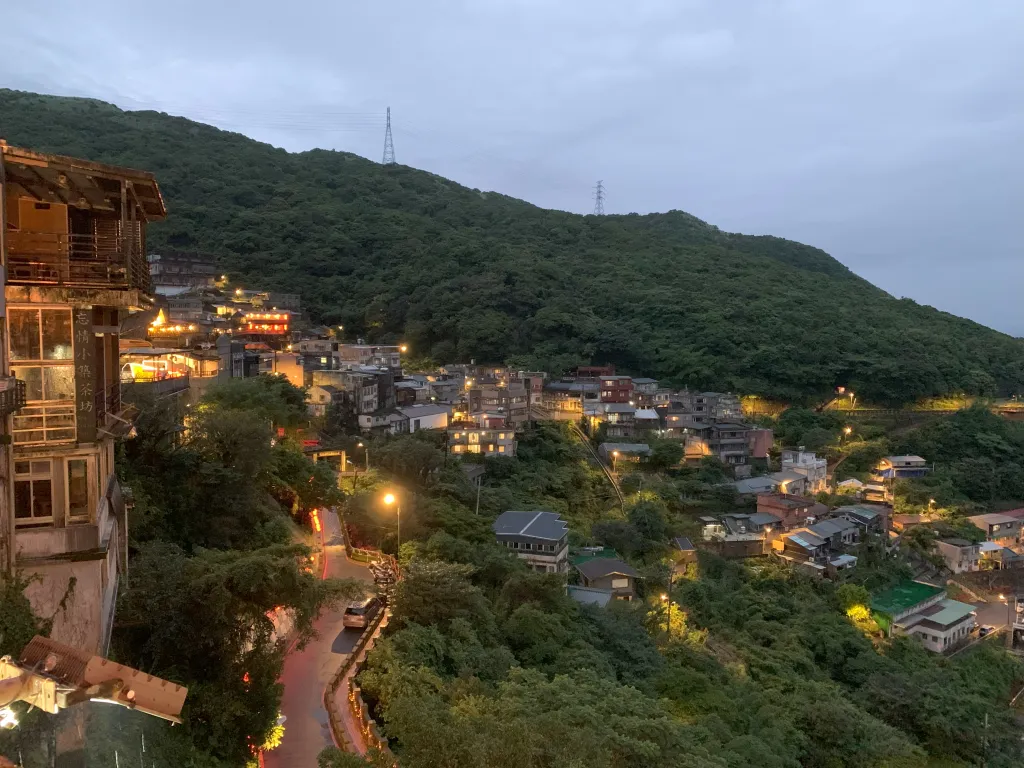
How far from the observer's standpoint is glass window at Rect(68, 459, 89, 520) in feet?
25.9

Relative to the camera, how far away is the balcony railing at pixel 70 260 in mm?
7387

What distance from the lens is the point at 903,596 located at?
3098cm

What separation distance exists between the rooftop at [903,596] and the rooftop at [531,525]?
49.6 ft

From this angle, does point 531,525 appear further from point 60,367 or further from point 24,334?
point 24,334

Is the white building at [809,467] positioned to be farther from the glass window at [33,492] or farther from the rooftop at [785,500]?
the glass window at [33,492]

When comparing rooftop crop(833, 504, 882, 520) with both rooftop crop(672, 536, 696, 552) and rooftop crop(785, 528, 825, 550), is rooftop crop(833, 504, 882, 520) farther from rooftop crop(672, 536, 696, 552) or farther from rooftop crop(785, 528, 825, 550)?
rooftop crop(672, 536, 696, 552)

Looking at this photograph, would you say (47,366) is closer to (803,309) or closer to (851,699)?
(851,699)

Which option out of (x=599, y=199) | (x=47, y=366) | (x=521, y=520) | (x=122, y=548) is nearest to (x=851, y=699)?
(x=521, y=520)

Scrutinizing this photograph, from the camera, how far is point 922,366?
56406mm

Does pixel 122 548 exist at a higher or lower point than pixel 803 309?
lower

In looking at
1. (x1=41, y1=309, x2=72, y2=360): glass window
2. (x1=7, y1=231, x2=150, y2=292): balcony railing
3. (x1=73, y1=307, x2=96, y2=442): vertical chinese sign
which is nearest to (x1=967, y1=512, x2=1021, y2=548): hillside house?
(x1=73, y1=307, x2=96, y2=442): vertical chinese sign

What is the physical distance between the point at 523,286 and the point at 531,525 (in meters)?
38.5

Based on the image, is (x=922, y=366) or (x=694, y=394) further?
(x=922, y=366)

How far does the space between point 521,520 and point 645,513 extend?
7.52 m
